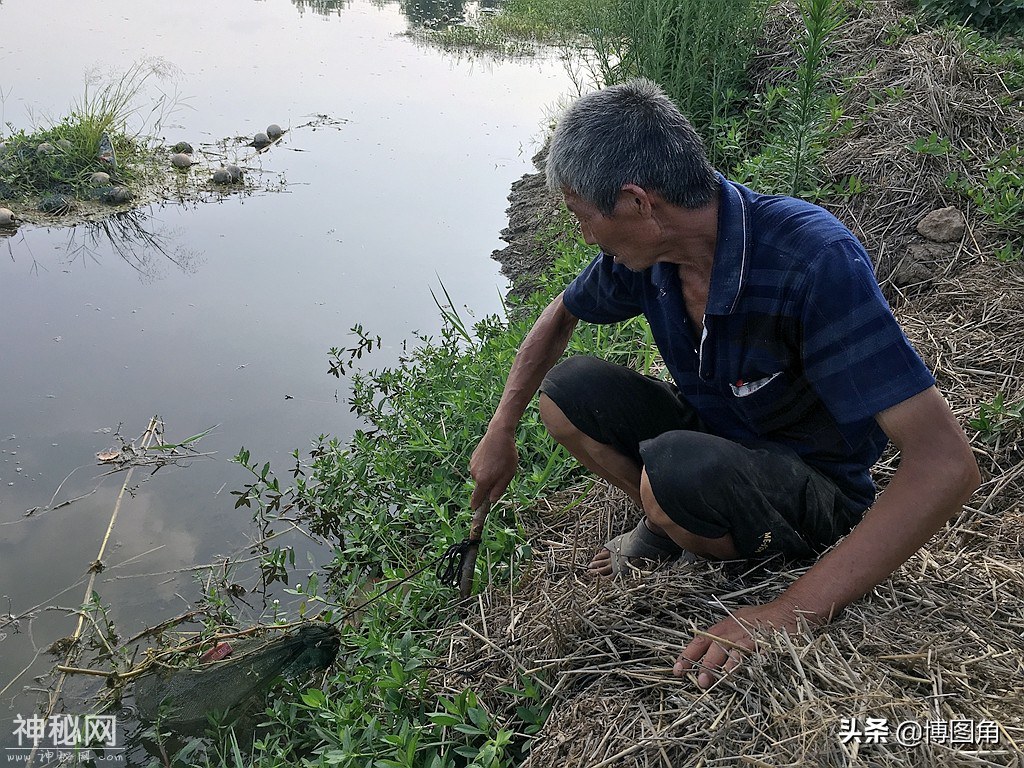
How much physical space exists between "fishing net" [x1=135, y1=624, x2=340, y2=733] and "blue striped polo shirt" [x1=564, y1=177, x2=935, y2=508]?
1.34 m

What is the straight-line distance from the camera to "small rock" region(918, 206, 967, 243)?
3.31 m

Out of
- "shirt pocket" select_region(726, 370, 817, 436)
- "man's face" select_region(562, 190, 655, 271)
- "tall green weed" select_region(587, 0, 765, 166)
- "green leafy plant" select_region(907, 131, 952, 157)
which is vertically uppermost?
"tall green weed" select_region(587, 0, 765, 166)

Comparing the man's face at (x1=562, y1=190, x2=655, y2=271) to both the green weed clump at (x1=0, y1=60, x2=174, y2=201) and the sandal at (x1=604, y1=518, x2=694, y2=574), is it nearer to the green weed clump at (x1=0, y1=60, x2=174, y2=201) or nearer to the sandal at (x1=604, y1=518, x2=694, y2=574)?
the sandal at (x1=604, y1=518, x2=694, y2=574)

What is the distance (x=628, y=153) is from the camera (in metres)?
1.79

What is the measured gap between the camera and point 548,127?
7824 mm

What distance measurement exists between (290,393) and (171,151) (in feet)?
13.2

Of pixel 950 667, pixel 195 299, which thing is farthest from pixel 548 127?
pixel 950 667

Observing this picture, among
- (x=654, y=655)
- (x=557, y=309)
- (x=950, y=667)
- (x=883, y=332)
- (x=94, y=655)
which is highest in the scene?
(x=883, y=332)

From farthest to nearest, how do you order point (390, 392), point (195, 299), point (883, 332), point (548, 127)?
1. point (548, 127)
2. point (195, 299)
3. point (390, 392)
4. point (883, 332)

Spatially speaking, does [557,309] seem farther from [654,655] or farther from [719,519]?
[654,655]

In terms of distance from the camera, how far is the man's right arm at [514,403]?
2.29m

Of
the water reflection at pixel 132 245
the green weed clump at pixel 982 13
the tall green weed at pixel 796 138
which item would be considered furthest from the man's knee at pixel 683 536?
the water reflection at pixel 132 245

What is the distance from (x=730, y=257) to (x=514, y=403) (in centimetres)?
77

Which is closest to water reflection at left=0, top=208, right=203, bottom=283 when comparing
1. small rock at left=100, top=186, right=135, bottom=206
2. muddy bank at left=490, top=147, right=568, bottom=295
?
small rock at left=100, top=186, right=135, bottom=206
